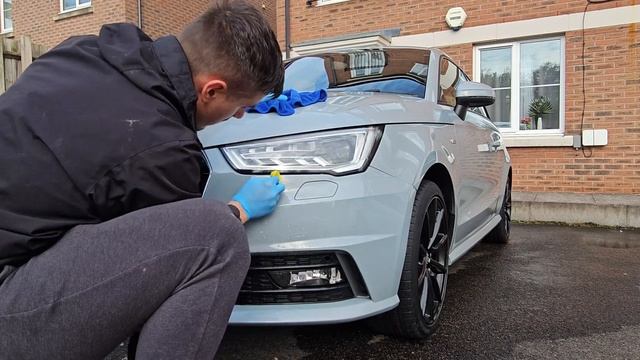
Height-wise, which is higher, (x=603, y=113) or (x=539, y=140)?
(x=603, y=113)

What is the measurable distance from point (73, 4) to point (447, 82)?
34.5ft

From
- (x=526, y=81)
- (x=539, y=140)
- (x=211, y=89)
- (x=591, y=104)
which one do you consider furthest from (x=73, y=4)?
(x=211, y=89)

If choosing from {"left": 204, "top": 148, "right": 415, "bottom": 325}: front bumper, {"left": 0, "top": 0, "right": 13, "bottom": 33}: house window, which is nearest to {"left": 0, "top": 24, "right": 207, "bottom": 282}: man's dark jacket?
{"left": 204, "top": 148, "right": 415, "bottom": 325}: front bumper

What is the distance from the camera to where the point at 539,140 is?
756 centimetres

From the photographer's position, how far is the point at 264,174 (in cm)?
196

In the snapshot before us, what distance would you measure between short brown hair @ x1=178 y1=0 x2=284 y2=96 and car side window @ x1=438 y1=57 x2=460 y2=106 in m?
1.79

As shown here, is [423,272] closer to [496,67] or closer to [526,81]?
[526,81]

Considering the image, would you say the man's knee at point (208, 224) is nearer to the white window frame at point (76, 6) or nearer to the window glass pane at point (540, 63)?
the window glass pane at point (540, 63)

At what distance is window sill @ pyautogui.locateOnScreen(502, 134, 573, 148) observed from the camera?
7.42m

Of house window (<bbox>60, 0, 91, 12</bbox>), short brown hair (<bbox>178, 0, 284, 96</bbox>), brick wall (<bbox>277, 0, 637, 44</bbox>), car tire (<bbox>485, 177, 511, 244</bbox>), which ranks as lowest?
car tire (<bbox>485, 177, 511, 244</bbox>)

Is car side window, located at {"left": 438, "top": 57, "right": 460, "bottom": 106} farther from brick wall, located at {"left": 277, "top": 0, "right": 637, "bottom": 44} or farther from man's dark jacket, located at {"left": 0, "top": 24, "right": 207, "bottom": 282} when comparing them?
brick wall, located at {"left": 277, "top": 0, "right": 637, "bottom": 44}

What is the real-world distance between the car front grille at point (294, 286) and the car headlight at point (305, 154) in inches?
13.1

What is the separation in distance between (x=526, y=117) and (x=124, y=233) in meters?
7.63

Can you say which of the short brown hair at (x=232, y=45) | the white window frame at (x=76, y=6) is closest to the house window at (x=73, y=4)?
the white window frame at (x=76, y=6)
